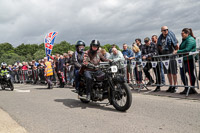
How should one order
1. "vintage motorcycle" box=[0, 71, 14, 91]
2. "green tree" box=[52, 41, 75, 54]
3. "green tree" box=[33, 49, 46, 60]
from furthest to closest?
1. "green tree" box=[52, 41, 75, 54]
2. "green tree" box=[33, 49, 46, 60]
3. "vintage motorcycle" box=[0, 71, 14, 91]

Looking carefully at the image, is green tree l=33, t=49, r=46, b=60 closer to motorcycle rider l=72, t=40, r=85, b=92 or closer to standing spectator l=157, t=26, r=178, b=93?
motorcycle rider l=72, t=40, r=85, b=92

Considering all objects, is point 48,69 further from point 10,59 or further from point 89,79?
point 10,59

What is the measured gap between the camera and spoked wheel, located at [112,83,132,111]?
5148 mm

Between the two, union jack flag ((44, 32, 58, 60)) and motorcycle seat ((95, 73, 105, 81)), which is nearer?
motorcycle seat ((95, 73, 105, 81))

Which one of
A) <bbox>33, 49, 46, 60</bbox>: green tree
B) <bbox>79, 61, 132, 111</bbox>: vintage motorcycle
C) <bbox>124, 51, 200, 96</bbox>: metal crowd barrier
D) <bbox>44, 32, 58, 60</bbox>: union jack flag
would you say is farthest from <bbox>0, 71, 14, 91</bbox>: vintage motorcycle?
<bbox>33, 49, 46, 60</bbox>: green tree

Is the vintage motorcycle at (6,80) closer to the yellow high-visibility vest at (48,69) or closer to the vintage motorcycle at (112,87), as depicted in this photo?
the yellow high-visibility vest at (48,69)

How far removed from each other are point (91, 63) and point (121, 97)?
145cm

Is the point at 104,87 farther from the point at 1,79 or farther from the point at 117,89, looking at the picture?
the point at 1,79

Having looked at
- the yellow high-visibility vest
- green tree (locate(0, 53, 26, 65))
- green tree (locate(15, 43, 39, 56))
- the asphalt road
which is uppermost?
green tree (locate(15, 43, 39, 56))

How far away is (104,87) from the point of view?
5910mm

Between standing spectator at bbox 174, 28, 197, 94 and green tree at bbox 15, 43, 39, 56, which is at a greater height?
green tree at bbox 15, 43, 39, 56

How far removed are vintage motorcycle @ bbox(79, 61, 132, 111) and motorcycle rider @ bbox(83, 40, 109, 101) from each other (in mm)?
116

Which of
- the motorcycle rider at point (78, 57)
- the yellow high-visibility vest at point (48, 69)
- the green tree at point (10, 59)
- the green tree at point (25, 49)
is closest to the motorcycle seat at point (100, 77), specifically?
the motorcycle rider at point (78, 57)

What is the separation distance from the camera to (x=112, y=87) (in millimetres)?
5645
